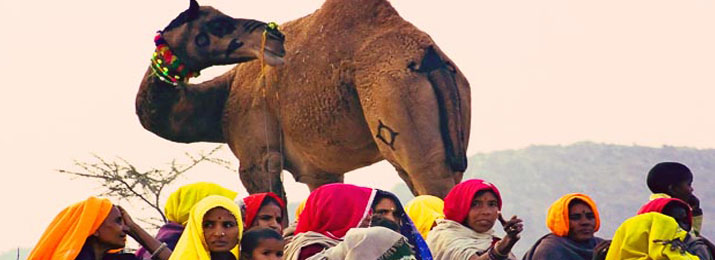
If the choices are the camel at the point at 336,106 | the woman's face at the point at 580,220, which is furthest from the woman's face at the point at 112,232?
the camel at the point at 336,106

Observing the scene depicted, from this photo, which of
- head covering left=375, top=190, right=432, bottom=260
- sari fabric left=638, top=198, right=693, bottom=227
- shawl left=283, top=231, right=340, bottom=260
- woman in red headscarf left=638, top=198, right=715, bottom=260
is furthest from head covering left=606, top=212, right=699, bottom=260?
shawl left=283, top=231, right=340, bottom=260

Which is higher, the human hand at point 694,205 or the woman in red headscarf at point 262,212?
the woman in red headscarf at point 262,212

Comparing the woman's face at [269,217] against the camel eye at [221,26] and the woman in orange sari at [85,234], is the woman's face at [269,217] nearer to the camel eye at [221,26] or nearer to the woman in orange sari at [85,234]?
the woman in orange sari at [85,234]

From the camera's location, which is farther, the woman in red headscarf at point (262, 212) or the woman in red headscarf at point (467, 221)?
the woman in red headscarf at point (467, 221)

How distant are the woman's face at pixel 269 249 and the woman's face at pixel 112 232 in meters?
0.63

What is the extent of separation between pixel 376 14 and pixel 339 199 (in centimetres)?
733

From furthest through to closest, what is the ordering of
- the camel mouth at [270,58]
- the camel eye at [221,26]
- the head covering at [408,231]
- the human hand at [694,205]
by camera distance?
the camel eye at [221,26], the camel mouth at [270,58], the human hand at [694,205], the head covering at [408,231]

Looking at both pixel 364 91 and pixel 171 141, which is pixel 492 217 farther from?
pixel 171 141

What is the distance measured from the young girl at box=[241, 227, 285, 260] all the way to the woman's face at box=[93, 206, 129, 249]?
1.84 ft

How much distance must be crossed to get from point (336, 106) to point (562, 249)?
577cm

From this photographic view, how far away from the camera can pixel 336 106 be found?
50.1 ft

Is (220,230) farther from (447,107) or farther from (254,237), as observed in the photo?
(447,107)

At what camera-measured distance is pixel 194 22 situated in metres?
15.2

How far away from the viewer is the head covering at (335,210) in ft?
26.0
